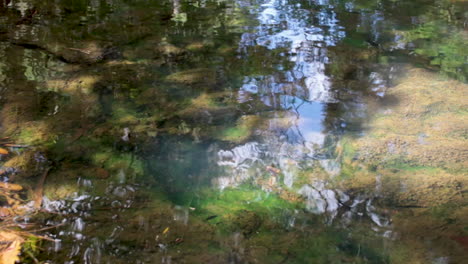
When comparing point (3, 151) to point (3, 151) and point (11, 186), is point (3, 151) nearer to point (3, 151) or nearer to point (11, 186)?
point (3, 151)

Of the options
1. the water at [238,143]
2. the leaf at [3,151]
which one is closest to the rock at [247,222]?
the water at [238,143]

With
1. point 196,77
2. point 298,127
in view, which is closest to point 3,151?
point 196,77

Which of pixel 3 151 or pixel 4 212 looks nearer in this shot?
pixel 4 212

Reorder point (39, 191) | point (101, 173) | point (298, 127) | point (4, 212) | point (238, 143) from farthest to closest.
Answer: point (298, 127), point (238, 143), point (101, 173), point (39, 191), point (4, 212)

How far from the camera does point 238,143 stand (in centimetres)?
183

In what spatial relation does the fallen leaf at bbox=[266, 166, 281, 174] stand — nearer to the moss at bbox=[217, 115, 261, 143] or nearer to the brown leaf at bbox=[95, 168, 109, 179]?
the moss at bbox=[217, 115, 261, 143]

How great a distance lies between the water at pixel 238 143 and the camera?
133 centimetres

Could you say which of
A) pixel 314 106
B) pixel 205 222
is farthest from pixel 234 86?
pixel 205 222

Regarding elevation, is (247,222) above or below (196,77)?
below

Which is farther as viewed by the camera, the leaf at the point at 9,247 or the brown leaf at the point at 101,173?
the brown leaf at the point at 101,173

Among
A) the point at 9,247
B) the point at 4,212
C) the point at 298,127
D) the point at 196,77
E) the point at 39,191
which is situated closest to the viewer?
the point at 9,247

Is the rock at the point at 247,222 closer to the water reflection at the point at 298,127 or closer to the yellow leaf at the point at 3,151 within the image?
the water reflection at the point at 298,127

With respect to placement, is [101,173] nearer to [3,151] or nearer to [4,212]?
[4,212]

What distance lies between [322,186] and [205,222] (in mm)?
494
